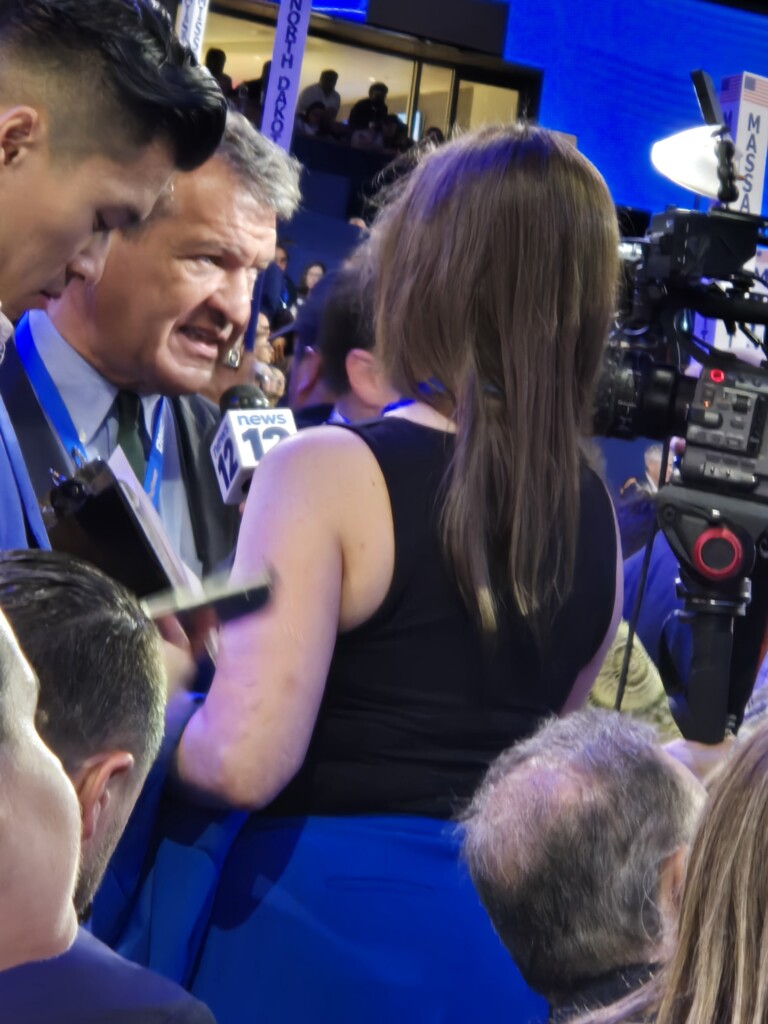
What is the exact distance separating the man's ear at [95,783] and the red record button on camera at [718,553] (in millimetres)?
1059

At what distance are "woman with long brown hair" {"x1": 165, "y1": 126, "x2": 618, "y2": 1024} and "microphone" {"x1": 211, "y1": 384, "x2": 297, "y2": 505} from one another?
40 centimetres

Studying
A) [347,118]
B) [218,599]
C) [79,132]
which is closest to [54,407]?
[79,132]

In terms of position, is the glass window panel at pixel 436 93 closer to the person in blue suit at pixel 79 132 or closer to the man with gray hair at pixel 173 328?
the man with gray hair at pixel 173 328

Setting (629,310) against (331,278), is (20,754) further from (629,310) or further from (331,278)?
(331,278)

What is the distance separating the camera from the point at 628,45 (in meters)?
8.20

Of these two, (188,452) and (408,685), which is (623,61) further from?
(408,685)

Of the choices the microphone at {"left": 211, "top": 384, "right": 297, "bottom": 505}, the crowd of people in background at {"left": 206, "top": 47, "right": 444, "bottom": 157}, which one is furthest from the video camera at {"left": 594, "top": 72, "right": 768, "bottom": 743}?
the crowd of people in background at {"left": 206, "top": 47, "right": 444, "bottom": 157}

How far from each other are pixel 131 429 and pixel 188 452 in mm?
124

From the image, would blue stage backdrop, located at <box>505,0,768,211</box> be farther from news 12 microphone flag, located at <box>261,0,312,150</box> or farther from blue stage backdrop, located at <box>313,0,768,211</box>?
news 12 microphone flag, located at <box>261,0,312,150</box>

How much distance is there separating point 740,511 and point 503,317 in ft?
1.97

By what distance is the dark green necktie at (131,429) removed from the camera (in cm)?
196

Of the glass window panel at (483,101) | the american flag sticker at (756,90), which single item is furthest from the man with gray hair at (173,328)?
the glass window panel at (483,101)

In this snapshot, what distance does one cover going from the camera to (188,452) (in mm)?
2078

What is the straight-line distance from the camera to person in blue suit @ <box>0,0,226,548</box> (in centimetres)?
119
